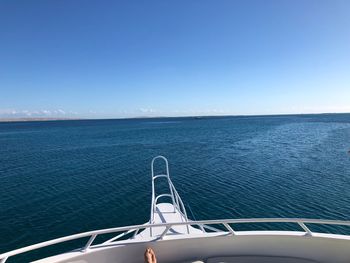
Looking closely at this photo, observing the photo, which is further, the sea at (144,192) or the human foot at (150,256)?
the sea at (144,192)

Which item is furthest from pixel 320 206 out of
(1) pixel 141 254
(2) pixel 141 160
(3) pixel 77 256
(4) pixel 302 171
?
(2) pixel 141 160

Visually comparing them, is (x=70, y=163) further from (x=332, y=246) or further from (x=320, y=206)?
(x=332, y=246)

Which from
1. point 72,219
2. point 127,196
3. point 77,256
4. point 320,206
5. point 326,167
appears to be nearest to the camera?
point 77,256

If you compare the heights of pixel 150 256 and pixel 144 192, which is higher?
pixel 150 256

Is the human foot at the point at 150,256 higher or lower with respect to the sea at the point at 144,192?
higher

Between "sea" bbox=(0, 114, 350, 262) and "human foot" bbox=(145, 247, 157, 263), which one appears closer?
"human foot" bbox=(145, 247, 157, 263)

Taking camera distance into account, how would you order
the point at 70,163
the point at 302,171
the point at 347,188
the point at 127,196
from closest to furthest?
the point at 127,196 → the point at 347,188 → the point at 302,171 → the point at 70,163

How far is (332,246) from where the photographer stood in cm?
538

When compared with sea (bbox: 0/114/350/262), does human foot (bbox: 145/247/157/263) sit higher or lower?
higher

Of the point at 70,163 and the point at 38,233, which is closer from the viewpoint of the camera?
the point at 38,233

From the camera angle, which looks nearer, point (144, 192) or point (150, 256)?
point (150, 256)

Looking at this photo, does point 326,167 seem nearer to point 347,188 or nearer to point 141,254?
point 347,188

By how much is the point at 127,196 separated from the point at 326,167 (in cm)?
2649

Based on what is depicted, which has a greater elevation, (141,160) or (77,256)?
(77,256)
